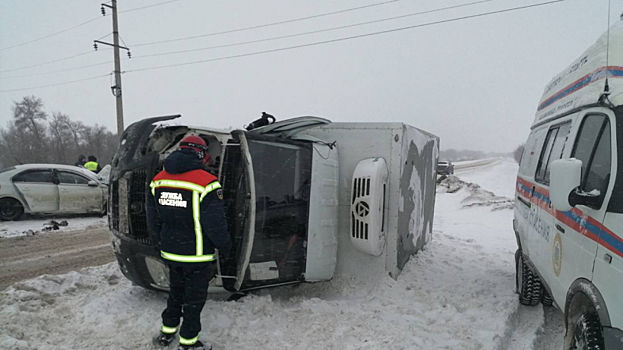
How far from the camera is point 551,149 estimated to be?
3854 mm

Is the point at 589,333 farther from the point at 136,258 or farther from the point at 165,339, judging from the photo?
the point at 136,258

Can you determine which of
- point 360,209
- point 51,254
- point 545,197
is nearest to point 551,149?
point 545,197

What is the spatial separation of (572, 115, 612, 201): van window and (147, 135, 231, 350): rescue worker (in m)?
2.75

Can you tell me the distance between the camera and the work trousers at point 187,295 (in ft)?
10.3

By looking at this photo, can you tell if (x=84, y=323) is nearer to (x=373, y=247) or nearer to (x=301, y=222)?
(x=301, y=222)

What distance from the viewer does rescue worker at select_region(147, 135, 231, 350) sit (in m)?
3.12

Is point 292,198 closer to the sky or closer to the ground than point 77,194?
closer to the sky

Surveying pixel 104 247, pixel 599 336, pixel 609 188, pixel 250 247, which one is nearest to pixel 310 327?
pixel 250 247

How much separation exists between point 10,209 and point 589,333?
11.4 metres

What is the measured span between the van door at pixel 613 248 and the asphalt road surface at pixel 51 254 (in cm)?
625

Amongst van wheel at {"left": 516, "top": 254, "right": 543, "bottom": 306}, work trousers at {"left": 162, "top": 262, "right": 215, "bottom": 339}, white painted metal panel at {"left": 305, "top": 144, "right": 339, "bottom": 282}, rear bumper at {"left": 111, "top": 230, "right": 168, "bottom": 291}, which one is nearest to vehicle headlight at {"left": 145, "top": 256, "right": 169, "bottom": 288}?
rear bumper at {"left": 111, "top": 230, "right": 168, "bottom": 291}

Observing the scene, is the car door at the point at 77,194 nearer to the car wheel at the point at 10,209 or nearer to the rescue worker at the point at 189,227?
the car wheel at the point at 10,209

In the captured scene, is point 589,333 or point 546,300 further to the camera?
point 546,300

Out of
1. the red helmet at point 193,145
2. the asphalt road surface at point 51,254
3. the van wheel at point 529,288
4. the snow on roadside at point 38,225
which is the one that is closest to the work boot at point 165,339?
the red helmet at point 193,145
